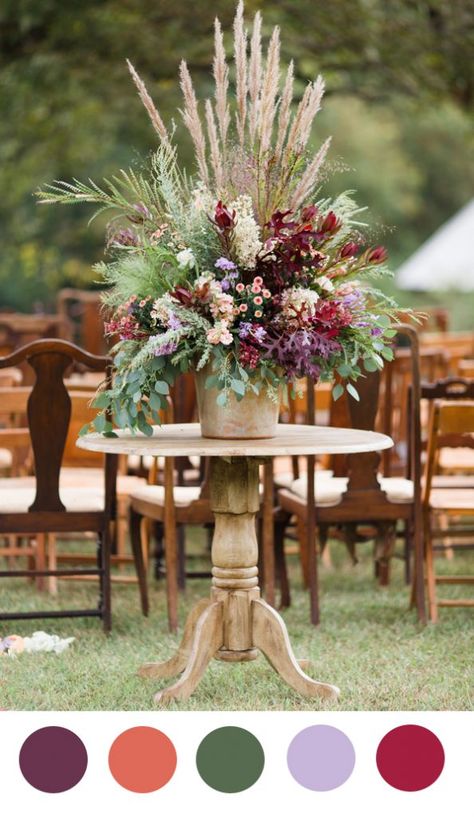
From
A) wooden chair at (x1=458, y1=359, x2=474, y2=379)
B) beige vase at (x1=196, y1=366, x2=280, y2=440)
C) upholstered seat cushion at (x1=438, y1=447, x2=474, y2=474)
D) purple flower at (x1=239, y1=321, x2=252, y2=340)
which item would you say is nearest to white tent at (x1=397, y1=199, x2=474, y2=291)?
wooden chair at (x1=458, y1=359, x2=474, y2=379)

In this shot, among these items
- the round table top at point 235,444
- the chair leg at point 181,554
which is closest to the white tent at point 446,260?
the chair leg at point 181,554

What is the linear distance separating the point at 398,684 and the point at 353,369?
1126 millimetres

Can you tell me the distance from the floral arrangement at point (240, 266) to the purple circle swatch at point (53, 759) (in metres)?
1.30

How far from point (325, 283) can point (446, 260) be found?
905cm

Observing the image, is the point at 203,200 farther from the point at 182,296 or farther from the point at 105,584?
the point at 105,584

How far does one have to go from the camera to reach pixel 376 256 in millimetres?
4492

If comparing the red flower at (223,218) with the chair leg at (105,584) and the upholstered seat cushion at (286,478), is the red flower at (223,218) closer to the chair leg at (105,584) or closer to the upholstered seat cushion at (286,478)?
the chair leg at (105,584)

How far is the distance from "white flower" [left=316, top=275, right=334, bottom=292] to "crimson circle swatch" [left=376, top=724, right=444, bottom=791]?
1.53m

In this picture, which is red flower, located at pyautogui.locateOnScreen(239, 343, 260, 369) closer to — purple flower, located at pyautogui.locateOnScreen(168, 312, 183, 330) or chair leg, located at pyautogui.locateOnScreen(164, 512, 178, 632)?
purple flower, located at pyautogui.locateOnScreen(168, 312, 183, 330)

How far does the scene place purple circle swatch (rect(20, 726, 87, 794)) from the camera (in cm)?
333

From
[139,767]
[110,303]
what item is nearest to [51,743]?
[139,767]

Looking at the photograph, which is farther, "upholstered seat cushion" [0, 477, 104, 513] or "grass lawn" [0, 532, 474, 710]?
"upholstered seat cushion" [0, 477, 104, 513]

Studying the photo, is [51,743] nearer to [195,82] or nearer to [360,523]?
[360,523]

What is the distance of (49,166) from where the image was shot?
1413 centimetres
